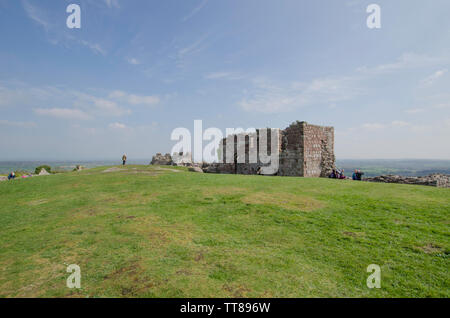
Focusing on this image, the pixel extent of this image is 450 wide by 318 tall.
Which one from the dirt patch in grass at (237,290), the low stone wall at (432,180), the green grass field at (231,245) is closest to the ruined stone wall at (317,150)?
the low stone wall at (432,180)

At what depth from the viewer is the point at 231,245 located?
5.58 meters

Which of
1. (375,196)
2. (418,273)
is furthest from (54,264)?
(375,196)

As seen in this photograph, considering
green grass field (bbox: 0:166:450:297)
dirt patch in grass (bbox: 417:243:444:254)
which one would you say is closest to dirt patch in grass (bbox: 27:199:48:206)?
green grass field (bbox: 0:166:450:297)

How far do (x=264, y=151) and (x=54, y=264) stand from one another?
2089 cm

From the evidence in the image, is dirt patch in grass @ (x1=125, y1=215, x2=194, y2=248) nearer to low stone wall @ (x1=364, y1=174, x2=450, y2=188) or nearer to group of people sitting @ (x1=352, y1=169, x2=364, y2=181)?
low stone wall @ (x1=364, y1=174, x2=450, y2=188)

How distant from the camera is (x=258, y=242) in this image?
578 centimetres

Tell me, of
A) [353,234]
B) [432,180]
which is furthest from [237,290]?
[432,180]

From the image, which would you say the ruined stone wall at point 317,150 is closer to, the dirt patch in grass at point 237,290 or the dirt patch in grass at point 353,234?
the dirt patch in grass at point 353,234

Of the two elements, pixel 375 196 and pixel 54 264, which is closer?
pixel 54 264

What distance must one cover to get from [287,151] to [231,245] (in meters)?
17.9

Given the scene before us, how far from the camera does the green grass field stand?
4008 millimetres

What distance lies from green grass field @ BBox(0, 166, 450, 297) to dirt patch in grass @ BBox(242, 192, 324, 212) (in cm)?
5
